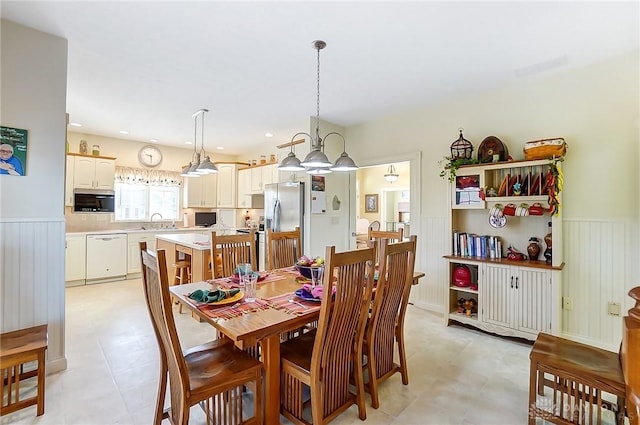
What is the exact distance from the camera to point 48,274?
2.39m

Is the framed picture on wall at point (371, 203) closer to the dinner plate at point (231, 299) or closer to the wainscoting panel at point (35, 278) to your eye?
the dinner plate at point (231, 299)

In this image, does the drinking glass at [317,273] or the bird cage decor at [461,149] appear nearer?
the drinking glass at [317,273]

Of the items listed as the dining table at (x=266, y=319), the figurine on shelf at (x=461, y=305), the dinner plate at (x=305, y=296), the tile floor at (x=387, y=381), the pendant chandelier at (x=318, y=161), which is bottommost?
the tile floor at (x=387, y=381)

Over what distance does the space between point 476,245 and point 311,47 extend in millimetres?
2659

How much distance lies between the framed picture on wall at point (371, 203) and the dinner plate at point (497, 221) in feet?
15.4

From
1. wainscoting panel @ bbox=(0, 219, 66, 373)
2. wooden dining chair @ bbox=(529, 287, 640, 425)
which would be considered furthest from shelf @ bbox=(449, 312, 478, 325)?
wainscoting panel @ bbox=(0, 219, 66, 373)

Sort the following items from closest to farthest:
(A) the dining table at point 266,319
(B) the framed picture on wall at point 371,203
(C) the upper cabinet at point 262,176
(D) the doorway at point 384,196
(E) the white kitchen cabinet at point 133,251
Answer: (A) the dining table at point 266,319 → (E) the white kitchen cabinet at point 133,251 → (C) the upper cabinet at point 262,176 → (D) the doorway at point 384,196 → (B) the framed picture on wall at point 371,203

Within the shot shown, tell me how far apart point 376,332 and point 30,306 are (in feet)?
8.59

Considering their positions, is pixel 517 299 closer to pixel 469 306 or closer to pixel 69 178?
pixel 469 306

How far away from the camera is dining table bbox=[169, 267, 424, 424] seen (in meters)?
1.49

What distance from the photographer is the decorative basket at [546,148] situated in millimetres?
2805

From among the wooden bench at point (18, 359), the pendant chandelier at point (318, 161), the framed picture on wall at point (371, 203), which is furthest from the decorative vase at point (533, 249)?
the framed picture on wall at point (371, 203)

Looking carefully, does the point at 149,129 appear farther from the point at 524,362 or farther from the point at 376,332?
the point at 524,362

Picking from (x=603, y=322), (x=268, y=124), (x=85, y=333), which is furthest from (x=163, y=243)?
(x=603, y=322)
